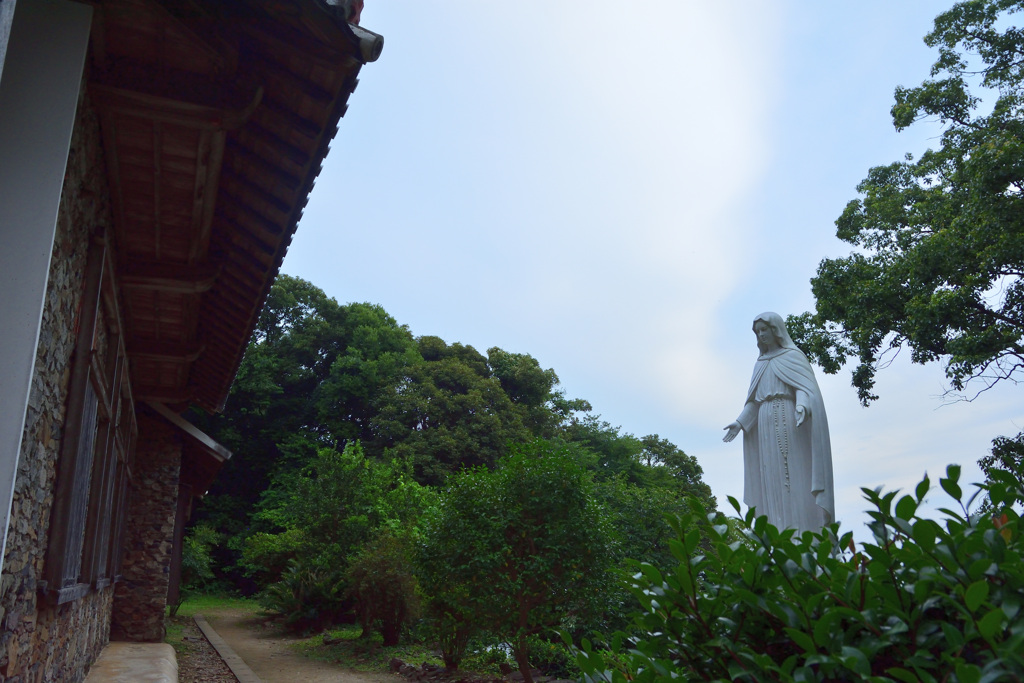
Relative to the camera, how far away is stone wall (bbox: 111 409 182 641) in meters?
9.13

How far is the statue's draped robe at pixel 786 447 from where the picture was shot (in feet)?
16.5

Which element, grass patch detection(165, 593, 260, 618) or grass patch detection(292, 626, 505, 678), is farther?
grass patch detection(165, 593, 260, 618)

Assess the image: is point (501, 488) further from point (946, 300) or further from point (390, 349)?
point (390, 349)

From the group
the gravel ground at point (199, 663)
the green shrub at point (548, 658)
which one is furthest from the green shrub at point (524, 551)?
the gravel ground at point (199, 663)

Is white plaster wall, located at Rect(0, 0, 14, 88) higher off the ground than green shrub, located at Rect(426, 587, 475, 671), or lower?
higher

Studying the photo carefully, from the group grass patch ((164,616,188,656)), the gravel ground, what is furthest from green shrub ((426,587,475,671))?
grass patch ((164,616,188,656))

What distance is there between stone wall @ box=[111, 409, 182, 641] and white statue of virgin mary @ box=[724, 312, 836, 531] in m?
7.71

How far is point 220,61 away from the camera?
3119mm

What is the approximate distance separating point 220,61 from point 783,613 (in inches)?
119

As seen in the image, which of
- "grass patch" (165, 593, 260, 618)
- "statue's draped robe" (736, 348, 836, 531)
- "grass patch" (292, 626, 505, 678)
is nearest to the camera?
"statue's draped robe" (736, 348, 836, 531)

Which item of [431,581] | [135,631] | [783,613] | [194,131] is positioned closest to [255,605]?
[135,631]

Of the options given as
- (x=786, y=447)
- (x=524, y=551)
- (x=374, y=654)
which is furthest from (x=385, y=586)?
(x=786, y=447)

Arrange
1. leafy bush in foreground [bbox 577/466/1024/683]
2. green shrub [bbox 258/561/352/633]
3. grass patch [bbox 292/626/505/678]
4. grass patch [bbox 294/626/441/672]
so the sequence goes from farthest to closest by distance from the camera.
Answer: green shrub [bbox 258/561/352/633] < grass patch [bbox 294/626/441/672] < grass patch [bbox 292/626/505/678] < leafy bush in foreground [bbox 577/466/1024/683]

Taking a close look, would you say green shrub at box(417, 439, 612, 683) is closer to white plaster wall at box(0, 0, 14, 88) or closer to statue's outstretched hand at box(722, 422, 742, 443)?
statue's outstretched hand at box(722, 422, 742, 443)
